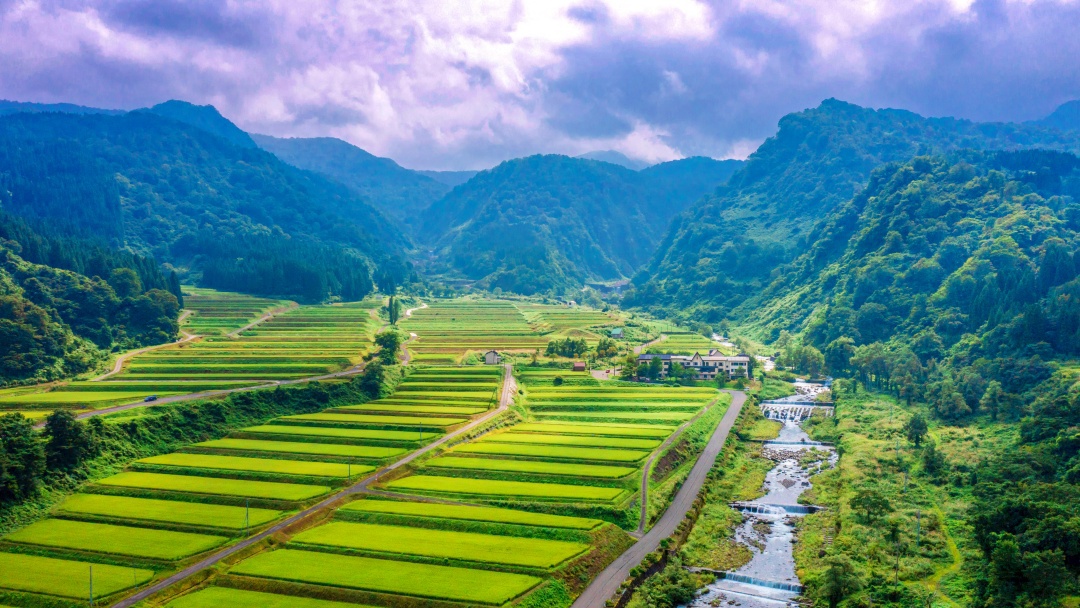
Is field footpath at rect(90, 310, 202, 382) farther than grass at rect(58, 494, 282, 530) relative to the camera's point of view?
Yes

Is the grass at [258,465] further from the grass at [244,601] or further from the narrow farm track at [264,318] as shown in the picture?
the narrow farm track at [264,318]

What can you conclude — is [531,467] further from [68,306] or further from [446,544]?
[68,306]

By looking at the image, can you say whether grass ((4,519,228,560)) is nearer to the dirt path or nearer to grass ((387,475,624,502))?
grass ((387,475,624,502))

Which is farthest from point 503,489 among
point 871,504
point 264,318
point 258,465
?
point 264,318

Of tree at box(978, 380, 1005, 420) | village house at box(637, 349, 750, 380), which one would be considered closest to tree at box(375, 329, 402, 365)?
village house at box(637, 349, 750, 380)

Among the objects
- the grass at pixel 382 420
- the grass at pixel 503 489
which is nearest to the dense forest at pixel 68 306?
the grass at pixel 382 420

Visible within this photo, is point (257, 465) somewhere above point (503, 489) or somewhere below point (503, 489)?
above
